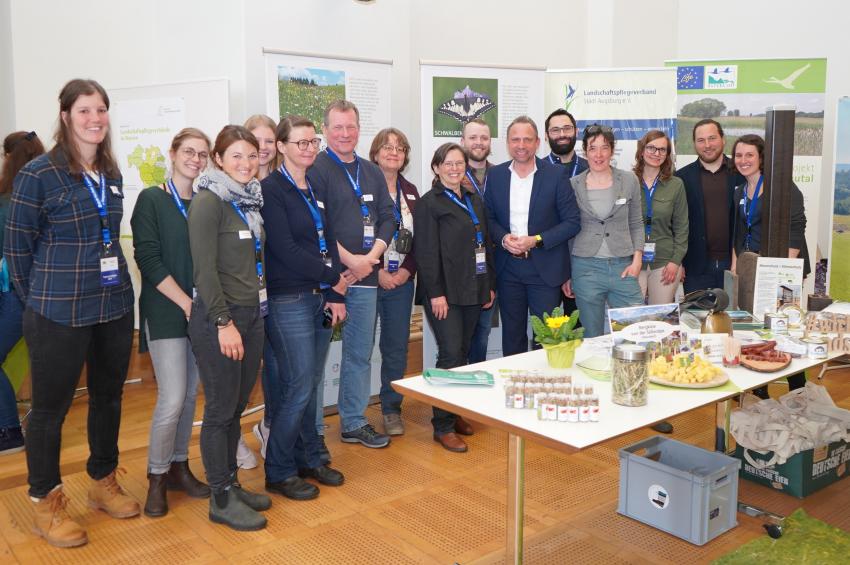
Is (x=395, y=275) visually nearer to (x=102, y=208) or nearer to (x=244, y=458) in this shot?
(x=244, y=458)

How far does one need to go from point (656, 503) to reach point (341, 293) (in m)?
1.55

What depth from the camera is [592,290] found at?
3.73m

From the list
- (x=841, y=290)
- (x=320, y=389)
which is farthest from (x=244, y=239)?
(x=841, y=290)

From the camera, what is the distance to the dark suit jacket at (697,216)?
13.9 feet

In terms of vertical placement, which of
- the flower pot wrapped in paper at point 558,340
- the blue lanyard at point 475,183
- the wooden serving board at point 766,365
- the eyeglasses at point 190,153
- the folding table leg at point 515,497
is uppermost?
the eyeglasses at point 190,153

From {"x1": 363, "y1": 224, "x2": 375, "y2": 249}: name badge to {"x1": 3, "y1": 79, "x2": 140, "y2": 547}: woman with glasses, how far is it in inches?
43.2

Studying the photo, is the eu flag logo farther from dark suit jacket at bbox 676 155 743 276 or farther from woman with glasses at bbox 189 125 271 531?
woman with glasses at bbox 189 125 271 531

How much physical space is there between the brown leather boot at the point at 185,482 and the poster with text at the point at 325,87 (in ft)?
7.01

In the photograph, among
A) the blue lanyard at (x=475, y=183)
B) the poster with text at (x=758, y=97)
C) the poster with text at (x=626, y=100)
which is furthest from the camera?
the poster with text at (x=758, y=97)

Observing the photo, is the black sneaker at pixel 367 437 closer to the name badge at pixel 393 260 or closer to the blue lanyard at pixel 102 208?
the name badge at pixel 393 260

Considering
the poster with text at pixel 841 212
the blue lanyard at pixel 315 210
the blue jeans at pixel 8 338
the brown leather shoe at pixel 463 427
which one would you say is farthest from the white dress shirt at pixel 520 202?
the poster with text at pixel 841 212

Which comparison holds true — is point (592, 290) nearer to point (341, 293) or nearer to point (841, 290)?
point (341, 293)

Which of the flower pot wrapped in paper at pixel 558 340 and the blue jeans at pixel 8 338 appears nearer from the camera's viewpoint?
the flower pot wrapped in paper at pixel 558 340

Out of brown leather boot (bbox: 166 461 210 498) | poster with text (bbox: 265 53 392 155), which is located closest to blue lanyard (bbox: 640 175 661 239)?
poster with text (bbox: 265 53 392 155)
